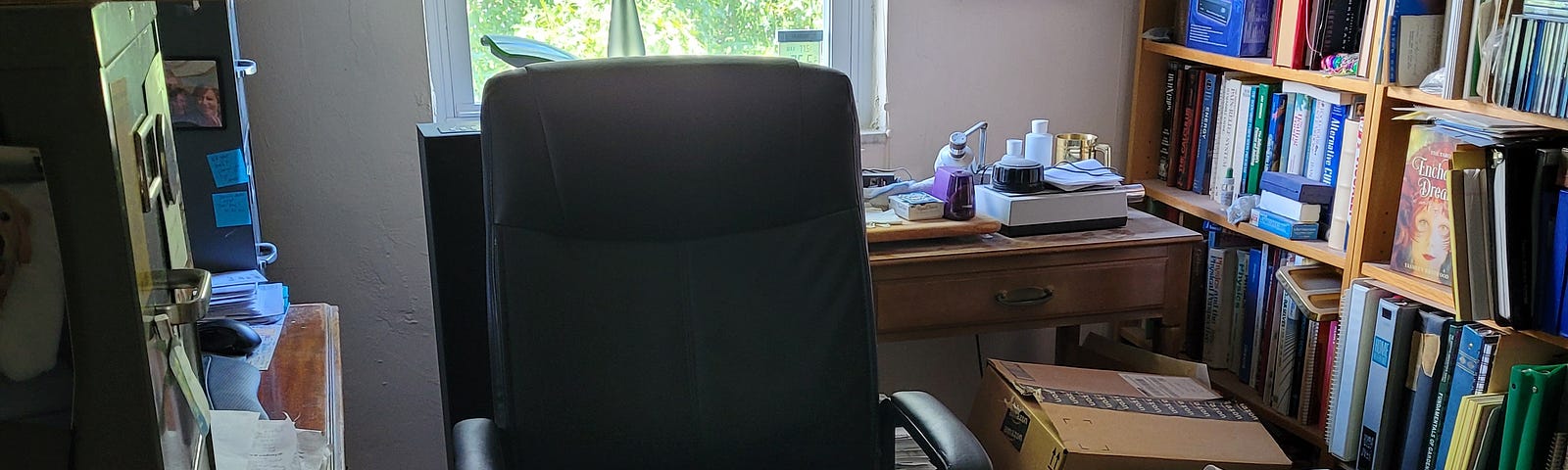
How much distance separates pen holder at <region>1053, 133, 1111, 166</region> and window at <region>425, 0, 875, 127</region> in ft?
1.28

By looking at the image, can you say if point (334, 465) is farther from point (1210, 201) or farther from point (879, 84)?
point (1210, 201)

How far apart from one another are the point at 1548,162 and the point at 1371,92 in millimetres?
302

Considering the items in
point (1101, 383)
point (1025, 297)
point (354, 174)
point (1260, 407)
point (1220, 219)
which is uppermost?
point (354, 174)

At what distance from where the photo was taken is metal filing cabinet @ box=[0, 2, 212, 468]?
0.58 meters

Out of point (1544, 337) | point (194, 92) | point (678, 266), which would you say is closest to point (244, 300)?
point (194, 92)

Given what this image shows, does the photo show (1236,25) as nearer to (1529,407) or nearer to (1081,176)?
(1081,176)

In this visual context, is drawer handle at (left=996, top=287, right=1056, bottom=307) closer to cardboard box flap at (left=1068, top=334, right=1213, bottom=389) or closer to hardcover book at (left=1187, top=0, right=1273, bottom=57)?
cardboard box flap at (left=1068, top=334, right=1213, bottom=389)

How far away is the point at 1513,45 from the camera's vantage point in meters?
1.68

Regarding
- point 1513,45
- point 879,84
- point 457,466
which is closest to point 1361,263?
point 1513,45

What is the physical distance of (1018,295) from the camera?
208 centimetres

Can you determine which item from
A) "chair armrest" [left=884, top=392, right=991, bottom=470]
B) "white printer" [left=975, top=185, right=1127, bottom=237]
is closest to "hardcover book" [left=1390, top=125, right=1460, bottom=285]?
"white printer" [left=975, top=185, right=1127, bottom=237]

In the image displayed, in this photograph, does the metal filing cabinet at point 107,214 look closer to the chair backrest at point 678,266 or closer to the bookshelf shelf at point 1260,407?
the chair backrest at point 678,266

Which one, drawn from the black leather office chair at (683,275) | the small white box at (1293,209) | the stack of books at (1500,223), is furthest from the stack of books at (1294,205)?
the black leather office chair at (683,275)

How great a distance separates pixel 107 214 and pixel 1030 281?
1.65 meters
